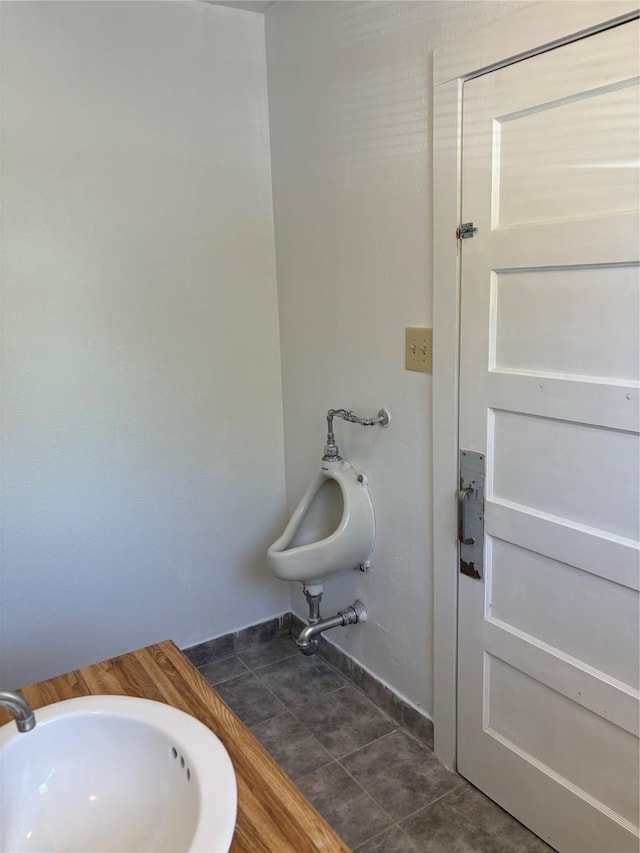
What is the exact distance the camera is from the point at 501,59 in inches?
54.9

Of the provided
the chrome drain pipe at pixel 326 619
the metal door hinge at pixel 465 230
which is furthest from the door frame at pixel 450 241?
the chrome drain pipe at pixel 326 619

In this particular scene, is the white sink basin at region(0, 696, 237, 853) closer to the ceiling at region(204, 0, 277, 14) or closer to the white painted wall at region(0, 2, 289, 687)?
the white painted wall at region(0, 2, 289, 687)

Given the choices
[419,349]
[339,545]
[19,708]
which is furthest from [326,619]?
[19,708]

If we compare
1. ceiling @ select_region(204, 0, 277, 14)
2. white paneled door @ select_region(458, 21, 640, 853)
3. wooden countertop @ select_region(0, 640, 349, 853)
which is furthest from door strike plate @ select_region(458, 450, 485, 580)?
ceiling @ select_region(204, 0, 277, 14)

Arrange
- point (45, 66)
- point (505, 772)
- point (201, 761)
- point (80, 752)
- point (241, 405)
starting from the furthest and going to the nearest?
point (241, 405) < point (45, 66) < point (505, 772) < point (80, 752) < point (201, 761)

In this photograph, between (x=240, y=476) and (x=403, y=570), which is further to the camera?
(x=240, y=476)

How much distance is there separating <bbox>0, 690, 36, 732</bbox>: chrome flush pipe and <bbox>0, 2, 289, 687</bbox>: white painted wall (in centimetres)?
105

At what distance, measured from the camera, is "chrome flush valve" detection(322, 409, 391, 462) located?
1954 millimetres

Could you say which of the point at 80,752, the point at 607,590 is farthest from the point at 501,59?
the point at 80,752

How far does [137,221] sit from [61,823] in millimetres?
1718

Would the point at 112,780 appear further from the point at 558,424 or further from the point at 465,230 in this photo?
the point at 465,230

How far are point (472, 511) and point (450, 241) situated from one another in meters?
0.69

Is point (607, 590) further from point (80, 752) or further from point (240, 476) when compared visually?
point (240, 476)

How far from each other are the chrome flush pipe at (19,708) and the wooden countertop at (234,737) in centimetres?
12
